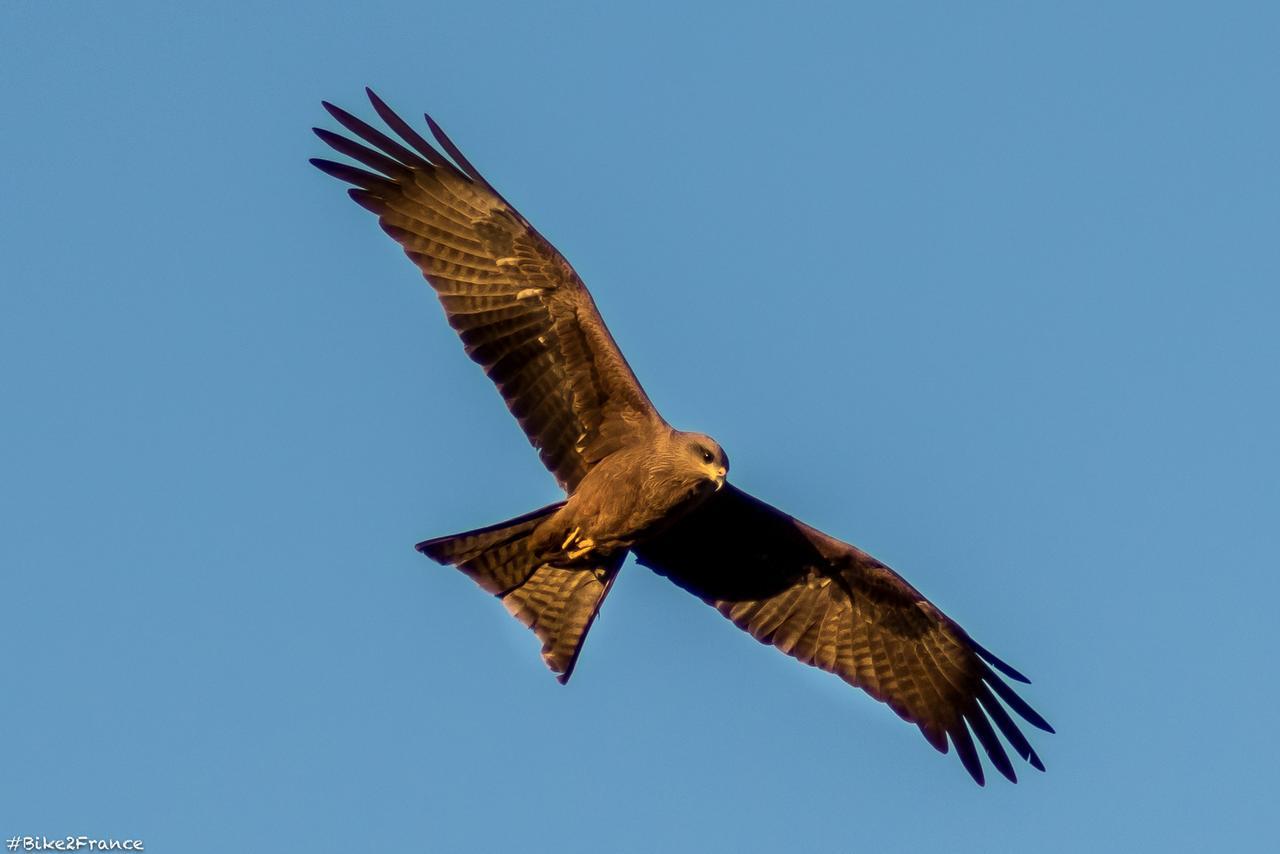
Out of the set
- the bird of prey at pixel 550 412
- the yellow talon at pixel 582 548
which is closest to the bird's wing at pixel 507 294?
the bird of prey at pixel 550 412

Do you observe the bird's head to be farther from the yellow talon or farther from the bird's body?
the yellow talon

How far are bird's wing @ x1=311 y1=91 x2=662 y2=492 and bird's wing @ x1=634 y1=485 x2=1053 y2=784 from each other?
3.86ft

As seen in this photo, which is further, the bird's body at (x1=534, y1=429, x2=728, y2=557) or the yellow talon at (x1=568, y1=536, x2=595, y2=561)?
the yellow talon at (x1=568, y1=536, x2=595, y2=561)

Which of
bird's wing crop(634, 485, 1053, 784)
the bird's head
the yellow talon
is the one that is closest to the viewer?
the bird's head

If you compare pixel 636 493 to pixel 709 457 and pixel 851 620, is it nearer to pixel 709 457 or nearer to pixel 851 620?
pixel 709 457

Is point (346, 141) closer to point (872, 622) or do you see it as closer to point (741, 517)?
point (741, 517)

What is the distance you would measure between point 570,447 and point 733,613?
194cm

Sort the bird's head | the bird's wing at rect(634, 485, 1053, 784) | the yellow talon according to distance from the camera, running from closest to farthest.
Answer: the bird's head < the yellow talon < the bird's wing at rect(634, 485, 1053, 784)

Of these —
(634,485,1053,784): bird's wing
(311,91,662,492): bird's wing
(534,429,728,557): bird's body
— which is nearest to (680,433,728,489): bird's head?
(534,429,728,557): bird's body

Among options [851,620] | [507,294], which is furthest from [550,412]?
[851,620]

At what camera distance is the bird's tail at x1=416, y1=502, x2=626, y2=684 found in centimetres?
1308

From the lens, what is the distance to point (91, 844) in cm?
1275

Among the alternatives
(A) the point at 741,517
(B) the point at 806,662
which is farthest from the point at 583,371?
(B) the point at 806,662

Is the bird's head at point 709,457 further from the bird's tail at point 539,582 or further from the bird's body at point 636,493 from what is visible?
the bird's tail at point 539,582
